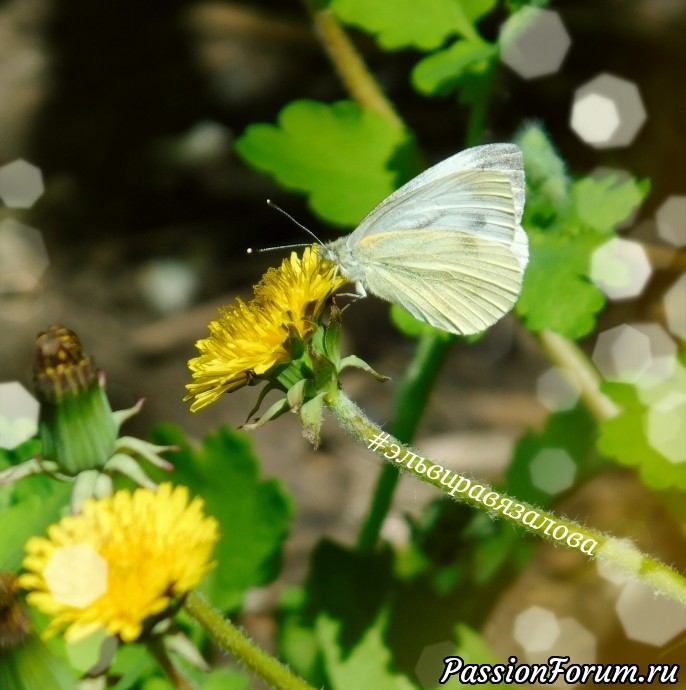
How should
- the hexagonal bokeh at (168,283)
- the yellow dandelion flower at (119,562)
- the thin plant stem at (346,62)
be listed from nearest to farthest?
the yellow dandelion flower at (119,562) → the thin plant stem at (346,62) → the hexagonal bokeh at (168,283)

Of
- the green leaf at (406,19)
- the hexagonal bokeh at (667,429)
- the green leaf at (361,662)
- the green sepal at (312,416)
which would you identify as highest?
the green leaf at (406,19)

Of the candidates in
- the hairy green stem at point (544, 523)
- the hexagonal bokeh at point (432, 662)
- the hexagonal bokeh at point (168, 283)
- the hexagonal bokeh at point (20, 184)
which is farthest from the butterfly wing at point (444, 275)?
the hexagonal bokeh at point (20, 184)

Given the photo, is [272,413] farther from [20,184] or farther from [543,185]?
[20,184]

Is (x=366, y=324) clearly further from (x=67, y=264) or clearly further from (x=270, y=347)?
(x=270, y=347)

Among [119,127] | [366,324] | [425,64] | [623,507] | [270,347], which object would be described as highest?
[425,64]

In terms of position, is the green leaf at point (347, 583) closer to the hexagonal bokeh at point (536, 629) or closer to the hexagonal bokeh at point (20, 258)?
the hexagonal bokeh at point (536, 629)

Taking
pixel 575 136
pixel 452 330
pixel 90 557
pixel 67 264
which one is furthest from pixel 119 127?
pixel 90 557
